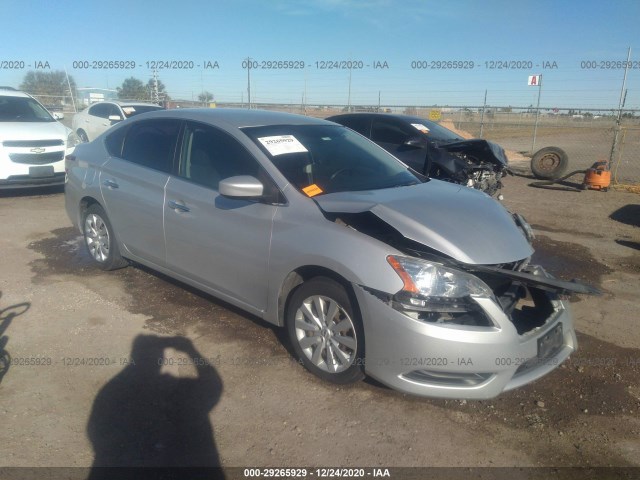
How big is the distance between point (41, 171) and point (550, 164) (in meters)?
11.3

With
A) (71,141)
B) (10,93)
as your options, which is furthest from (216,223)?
(10,93)

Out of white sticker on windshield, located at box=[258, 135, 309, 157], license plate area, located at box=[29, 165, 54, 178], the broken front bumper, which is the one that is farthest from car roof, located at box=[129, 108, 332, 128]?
license plate area, located at box=[29, 165, 54, 178]

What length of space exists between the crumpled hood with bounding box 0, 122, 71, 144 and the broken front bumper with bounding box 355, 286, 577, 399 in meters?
7.73

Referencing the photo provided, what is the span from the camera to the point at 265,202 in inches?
138

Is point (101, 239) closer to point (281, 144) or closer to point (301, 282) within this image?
point (281, 144)

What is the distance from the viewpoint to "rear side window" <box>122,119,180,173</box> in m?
4.33

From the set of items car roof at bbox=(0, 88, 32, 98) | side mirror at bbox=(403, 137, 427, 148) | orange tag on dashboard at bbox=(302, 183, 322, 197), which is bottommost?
orange tag on dashboard at bbox=(302, 183, 322, 197)

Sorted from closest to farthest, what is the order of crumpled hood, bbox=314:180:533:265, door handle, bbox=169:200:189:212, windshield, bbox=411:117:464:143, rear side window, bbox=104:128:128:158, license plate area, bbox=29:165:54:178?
crumpled hood, bbox=314:180:533:265
door handle, bbox=169:200:189:212
rear side window, bbox=104:128:128:158
license plate area, bbox=29:165:54:178
windshield, bbox=411:117:464:143

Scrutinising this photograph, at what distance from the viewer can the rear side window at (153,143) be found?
4328 mm

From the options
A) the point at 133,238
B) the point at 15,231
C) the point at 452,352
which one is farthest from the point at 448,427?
the point at 15,231

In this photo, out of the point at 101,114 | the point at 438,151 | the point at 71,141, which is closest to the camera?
the point at 438,151

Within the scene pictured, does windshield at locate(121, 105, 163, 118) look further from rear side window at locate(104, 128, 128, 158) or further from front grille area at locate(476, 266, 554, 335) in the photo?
front grille area at locate(476, 266, 554, 335)

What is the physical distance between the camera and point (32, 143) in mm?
8422

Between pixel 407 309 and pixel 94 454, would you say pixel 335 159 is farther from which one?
pixel 94 454
